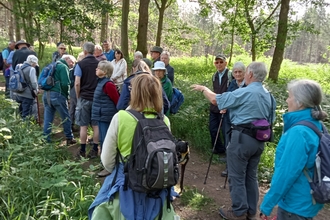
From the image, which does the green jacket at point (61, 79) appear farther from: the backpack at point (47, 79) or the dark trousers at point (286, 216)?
the dark trousers at point (286, 216)

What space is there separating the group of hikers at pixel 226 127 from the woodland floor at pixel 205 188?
9.2 inches

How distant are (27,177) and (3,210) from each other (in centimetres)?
55

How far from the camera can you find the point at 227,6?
54.7 ft

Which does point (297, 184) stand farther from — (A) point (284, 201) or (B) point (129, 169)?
(B) point (129, 169)

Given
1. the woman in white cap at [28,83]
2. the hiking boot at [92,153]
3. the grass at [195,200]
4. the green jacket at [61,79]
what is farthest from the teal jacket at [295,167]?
the woman in white cap at [28,83]

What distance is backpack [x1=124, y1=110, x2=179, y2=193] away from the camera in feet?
7.32

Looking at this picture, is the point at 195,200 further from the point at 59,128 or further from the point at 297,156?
the point at 59,128

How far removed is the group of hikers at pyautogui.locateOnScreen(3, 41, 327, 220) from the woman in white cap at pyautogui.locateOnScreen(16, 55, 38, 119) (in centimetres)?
2

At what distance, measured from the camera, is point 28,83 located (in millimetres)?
6363

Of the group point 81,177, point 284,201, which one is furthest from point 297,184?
point 81,177

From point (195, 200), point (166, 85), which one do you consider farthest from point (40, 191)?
point (166, 85)

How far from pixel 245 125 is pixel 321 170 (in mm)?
1264

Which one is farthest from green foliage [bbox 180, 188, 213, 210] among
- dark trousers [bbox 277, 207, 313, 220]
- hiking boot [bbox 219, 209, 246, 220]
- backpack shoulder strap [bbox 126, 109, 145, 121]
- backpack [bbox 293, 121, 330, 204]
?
backpack shoulder strap [bbox 126, 109, 145, 121]

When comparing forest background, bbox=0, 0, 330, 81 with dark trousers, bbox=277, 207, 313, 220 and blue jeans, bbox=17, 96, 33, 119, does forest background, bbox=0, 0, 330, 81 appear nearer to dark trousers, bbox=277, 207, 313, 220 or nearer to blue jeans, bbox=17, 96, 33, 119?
blue jeans, bbox=17, 96, 33, 119
